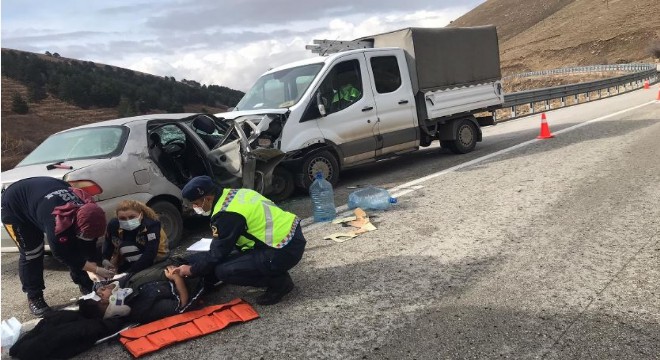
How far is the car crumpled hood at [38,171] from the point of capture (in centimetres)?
496

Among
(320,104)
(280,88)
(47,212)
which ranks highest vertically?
(280,88)

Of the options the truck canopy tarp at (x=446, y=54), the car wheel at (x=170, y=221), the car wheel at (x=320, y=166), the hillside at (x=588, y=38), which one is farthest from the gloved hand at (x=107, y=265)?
the hillside at (x=588, y=38)

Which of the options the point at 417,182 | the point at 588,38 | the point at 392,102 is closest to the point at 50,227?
the point at 417,182

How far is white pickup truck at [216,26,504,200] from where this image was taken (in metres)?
7.66

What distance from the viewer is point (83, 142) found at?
5.74 metres

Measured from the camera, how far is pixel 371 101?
27.7 feet

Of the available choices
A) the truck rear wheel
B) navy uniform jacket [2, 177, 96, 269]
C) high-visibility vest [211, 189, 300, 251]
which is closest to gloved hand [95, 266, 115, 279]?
navy uniform jacket [2, 177, 96, 269]

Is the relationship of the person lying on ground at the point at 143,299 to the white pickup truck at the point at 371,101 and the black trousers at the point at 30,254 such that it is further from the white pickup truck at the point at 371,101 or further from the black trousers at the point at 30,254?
the white pickup truck at the point at 371,101

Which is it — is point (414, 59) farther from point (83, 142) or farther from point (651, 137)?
point (83, 142)

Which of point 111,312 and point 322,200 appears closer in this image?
point 111,312

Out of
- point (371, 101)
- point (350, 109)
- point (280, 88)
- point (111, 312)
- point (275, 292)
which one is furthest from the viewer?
point (371, 101)

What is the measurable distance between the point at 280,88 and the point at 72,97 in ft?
113

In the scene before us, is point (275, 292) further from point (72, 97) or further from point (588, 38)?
point (588, 38)

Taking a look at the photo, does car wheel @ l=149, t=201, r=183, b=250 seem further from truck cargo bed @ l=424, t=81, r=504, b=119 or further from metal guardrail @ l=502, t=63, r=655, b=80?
metal guardrail @ l=502, t=63, r=655, b=80
